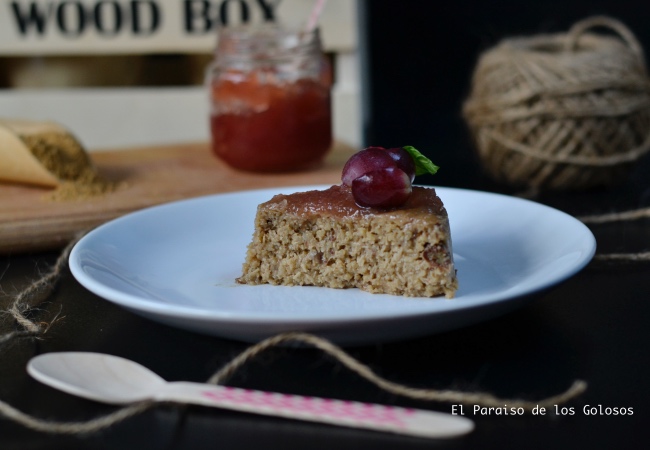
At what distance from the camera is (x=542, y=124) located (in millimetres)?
2295

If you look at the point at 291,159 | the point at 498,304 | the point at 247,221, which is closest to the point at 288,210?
the point at 247,221

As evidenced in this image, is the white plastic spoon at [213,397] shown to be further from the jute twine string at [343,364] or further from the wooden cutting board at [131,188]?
the wooden cutting board at [131,188]

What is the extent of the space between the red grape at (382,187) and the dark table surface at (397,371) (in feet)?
0.83

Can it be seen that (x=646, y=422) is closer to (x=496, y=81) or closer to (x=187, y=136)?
(x=496, y=81)

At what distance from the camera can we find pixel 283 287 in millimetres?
1486

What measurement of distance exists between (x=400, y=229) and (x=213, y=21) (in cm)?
203

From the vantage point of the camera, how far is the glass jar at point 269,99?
2.31 metres

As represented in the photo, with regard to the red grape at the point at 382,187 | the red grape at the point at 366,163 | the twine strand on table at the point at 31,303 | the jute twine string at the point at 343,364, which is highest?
the red grape at the point at 366,163

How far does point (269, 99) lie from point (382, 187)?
0.99 m

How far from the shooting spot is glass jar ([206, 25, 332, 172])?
2.31m

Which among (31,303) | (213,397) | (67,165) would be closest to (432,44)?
(67,165)

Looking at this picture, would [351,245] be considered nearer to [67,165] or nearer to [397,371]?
[397,371]

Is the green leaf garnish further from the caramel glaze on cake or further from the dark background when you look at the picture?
the dark background

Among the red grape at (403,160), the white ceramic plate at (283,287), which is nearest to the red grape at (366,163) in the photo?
the red grape at (403,160)
